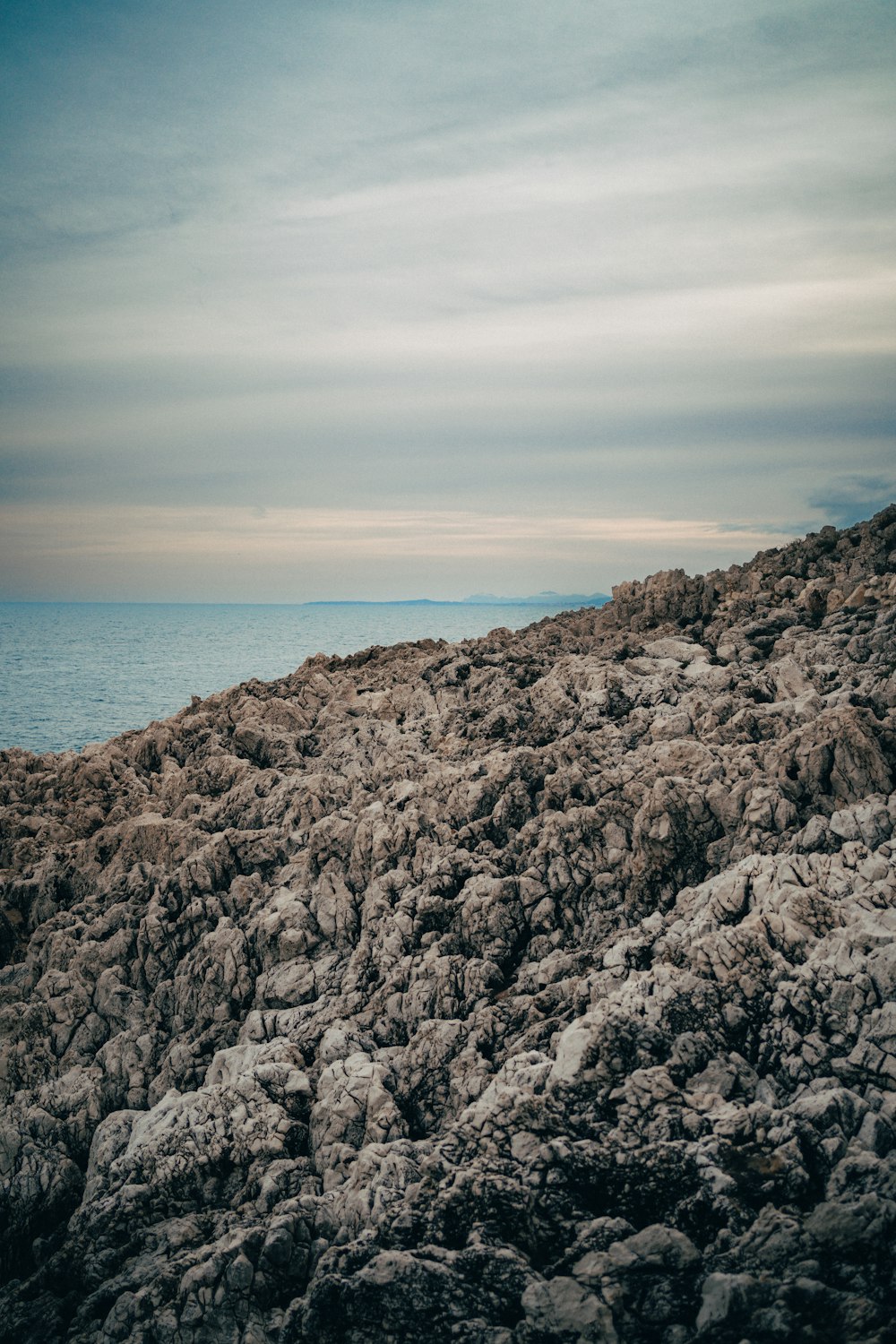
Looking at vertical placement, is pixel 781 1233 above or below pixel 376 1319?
above

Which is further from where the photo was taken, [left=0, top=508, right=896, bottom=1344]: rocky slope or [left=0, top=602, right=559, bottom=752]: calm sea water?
[left=0, top=602, right=559, bottom=752]: calm sea water

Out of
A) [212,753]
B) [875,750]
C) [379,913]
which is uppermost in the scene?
[875,750]

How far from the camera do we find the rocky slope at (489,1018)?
1232 cm

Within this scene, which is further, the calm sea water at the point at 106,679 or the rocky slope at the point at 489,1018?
the calm sea water at the point at 106,679

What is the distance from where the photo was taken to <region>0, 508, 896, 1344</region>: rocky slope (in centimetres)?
1232

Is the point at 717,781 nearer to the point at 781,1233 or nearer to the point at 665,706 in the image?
the point at 665,706

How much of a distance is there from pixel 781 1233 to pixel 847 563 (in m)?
25.3

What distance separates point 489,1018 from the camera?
1705 centimetres

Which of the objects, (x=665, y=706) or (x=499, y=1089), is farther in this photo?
(x=665, y=706)

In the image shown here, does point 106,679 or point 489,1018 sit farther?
point 106,679

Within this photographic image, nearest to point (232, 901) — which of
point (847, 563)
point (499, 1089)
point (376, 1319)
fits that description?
point (499, 1089)

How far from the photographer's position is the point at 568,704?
26.9m

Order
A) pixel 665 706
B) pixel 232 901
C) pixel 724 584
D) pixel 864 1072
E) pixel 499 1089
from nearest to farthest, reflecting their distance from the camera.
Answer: pixel 864 1072 → pixel 499 1089 → pixel 232 901 → pixel 665 706 → pixel 724 584

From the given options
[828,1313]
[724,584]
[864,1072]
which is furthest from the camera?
[724,584]
